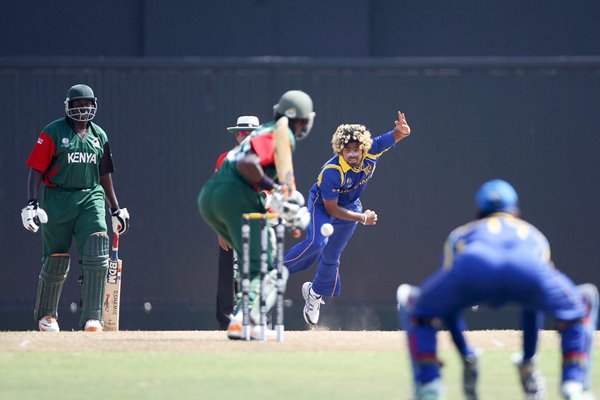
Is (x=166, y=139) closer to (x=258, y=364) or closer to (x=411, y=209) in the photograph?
(x=411, y=209)

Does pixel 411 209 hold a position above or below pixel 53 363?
above

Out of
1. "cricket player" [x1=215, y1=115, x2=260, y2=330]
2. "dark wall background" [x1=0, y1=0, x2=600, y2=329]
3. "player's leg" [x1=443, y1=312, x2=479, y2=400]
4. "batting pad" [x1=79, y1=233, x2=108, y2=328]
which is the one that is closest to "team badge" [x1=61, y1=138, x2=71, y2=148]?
"batting pad" [x1=79, y1=233, x2=108, y2=328]

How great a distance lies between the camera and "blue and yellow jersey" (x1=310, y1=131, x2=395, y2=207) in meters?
15.4

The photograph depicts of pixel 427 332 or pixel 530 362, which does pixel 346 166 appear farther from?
pixel 427 332

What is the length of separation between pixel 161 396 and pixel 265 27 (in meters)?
11.7

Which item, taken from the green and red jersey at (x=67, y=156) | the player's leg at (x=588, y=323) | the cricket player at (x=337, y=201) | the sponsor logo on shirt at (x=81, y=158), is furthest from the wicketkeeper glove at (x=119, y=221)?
the player's leg at (x=588, y=323)

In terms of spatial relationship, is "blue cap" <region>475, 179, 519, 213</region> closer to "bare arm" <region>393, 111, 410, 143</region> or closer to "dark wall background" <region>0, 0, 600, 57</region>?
"bare arm" <region>393, 111, 410, 143</region>

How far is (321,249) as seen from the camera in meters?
15.7

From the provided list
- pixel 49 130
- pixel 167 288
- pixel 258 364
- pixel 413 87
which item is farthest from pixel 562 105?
pixel 258 364

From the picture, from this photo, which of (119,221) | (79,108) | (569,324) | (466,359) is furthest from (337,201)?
(569,324)

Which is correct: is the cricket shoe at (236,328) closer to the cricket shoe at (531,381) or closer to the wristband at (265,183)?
the wristband at (265,183)

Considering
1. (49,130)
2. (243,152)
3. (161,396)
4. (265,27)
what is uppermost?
(265,27)

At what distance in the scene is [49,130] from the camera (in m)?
14.3

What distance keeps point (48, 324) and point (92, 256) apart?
790mm
